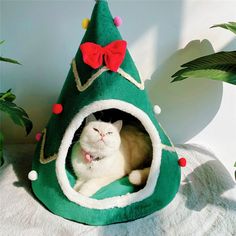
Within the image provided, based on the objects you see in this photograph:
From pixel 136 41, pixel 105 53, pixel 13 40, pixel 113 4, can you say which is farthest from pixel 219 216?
pixel 13 40

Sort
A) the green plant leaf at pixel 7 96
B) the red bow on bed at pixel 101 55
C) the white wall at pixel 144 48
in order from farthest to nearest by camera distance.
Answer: the white wall at pixel 144 48
the green plant leaf at pixel 7 96
the red bow on bed at pixel 101 55

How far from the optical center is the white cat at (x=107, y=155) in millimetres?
978

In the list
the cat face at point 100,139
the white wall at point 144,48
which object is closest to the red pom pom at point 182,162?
the cat face at point 100,139

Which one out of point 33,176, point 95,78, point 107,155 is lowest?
point 33,176

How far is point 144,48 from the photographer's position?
129cm

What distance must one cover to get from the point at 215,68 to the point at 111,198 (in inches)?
19.3

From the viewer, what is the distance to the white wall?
4.07ft

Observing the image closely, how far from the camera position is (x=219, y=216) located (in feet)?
3.14

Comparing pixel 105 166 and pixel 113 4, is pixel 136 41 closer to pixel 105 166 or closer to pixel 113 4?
pixel 113 4

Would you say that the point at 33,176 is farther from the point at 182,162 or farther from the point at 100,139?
the point at 182,162

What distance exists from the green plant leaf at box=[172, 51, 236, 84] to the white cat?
25cm

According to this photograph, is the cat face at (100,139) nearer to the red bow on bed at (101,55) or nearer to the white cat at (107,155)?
the white cat at (107,155)

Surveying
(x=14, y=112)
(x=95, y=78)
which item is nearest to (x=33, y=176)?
(x=14, y=112)

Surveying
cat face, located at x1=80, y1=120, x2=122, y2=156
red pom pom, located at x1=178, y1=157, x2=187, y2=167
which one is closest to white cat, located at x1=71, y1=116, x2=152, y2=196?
cat face, located at x1=80, y1=120, x2=122, y2=156
